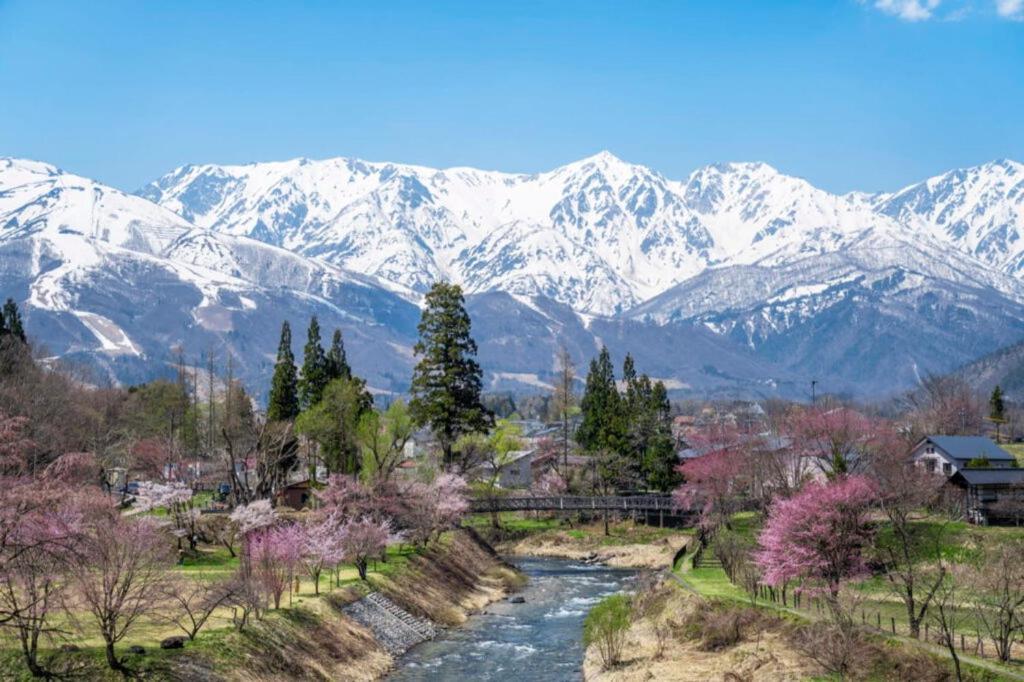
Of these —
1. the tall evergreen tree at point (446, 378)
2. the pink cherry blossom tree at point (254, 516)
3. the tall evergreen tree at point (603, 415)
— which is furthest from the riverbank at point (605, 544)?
the pink cherry blossom tree at point (254, 516)

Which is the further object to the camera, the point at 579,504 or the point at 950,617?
the point at 579,504

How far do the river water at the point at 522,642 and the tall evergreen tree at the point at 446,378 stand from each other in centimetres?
1759

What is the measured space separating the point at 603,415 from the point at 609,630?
73.9 meters

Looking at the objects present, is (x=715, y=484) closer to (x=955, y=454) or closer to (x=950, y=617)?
(x=955, y=454)

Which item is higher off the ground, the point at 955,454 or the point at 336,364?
the point at 336,364

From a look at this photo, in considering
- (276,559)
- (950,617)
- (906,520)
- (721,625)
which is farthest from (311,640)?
(906,520)

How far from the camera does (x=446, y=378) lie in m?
106

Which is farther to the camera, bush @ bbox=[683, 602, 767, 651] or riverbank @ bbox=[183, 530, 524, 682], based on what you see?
bush @ bbox=[683, 602, 767, 651]

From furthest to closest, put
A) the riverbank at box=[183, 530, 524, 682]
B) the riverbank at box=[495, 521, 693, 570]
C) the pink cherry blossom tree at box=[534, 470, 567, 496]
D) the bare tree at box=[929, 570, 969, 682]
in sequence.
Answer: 1. the pink cherry blossom tree at box=[534, 470, 567, 496]
2. the riverbank at box=[495, 521, 693, 570]
3. the riverbank at box=[183, 530, 524, 682]
4. the bare tree at box=[929, 570, 969, 682]

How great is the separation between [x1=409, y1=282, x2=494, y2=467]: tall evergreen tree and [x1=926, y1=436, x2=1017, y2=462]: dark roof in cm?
4037

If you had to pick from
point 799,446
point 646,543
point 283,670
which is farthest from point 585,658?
point 646,543

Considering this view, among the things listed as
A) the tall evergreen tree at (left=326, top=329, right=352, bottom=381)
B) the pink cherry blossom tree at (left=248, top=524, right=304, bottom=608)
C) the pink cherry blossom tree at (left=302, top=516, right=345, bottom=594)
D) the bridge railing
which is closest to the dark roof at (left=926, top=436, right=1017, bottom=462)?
the bridge railing

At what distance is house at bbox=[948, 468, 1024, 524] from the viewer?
86.1m

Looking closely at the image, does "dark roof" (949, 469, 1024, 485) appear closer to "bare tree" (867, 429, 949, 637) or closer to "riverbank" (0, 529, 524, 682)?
"bare tree" (867, 429, 949, 637)
